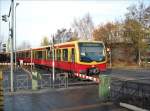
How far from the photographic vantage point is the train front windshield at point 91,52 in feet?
90.6

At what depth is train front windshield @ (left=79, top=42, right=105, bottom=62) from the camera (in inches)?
1087

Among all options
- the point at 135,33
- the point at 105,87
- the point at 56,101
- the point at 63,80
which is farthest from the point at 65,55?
the point at 135,33

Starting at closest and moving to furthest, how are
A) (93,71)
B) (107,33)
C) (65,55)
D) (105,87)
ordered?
1. (105,87)
2. (93,71)
3. (65,55)
4. (107,33)

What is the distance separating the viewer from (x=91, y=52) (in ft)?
91.5

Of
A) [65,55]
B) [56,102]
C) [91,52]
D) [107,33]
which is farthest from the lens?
[107,33]

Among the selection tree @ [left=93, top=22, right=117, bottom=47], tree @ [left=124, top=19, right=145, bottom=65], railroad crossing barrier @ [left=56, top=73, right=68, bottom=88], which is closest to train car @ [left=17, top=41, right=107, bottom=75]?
railroad crossing barrier @ [left=56, top=73, right=68, bottom=88]

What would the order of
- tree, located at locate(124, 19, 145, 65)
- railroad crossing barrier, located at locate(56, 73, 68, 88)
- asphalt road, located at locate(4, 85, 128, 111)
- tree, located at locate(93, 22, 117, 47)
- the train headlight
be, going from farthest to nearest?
tree, located at locate(93, 22, 117, 47), tree, located at locate(124, 19, 145, 65), the train headlight, railroad crossing barrier, located at locate(56, 73, 68, 88), asphalt road, located at locate(4, 85, 128, 111)

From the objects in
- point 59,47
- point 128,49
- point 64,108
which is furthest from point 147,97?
point 128,49

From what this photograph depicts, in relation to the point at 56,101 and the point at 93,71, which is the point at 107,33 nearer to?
the point at 93,71

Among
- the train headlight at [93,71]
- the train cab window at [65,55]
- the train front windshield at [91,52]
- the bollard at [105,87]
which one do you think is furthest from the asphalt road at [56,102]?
the train cab window at [65,55]

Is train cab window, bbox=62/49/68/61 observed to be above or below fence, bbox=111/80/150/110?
above

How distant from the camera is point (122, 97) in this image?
16000mm

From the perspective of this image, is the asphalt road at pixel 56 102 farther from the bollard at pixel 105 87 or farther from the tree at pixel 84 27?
the tree at pixel 84 27

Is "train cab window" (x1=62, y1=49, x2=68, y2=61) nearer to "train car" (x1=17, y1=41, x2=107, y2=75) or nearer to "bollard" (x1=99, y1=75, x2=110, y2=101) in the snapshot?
"train car" (x1=17, y1=41, x2=107, y2=75)
